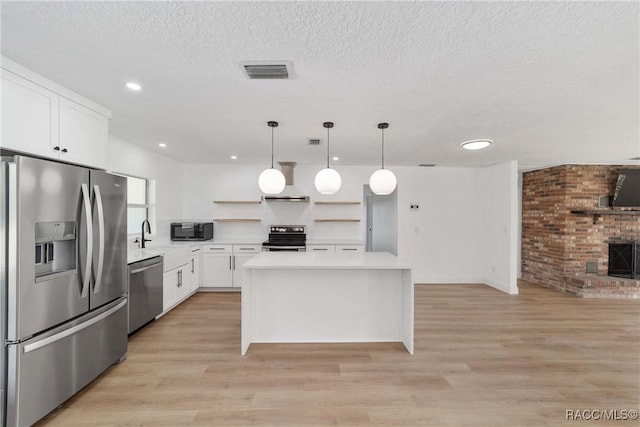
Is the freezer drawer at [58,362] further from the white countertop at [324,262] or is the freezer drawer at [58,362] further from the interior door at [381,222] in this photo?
the interior door at [381,222]

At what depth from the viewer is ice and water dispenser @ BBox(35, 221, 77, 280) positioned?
196cm

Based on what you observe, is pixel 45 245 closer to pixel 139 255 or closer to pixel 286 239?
pixel 139 255

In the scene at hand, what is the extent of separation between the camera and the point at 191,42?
1686 millimetres

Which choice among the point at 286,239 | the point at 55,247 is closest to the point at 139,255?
the point at 55,247

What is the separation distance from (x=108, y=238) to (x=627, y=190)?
782 cm

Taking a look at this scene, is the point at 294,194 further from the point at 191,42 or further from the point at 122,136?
the point at 191,42

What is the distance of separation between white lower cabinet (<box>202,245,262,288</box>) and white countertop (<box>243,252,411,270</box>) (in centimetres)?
199

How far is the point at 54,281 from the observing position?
202 centimetres

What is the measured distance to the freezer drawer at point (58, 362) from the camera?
70.8 inches

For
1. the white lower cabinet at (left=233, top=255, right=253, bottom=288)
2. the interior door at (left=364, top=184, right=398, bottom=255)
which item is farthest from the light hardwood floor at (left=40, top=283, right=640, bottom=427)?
the interior door at (left=364, top=184, right=398, bottom=255)

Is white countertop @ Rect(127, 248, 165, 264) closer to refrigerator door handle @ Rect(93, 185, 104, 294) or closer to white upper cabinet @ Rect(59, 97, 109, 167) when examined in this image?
refrigerator door handle @ Rect(93, 185, 104, 294)

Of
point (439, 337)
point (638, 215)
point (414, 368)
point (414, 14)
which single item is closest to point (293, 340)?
point (414, 368)

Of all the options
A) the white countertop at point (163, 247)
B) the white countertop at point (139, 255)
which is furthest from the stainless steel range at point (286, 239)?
the white countertop at point (139, 255)

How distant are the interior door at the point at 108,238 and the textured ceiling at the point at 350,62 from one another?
75 centimetres
